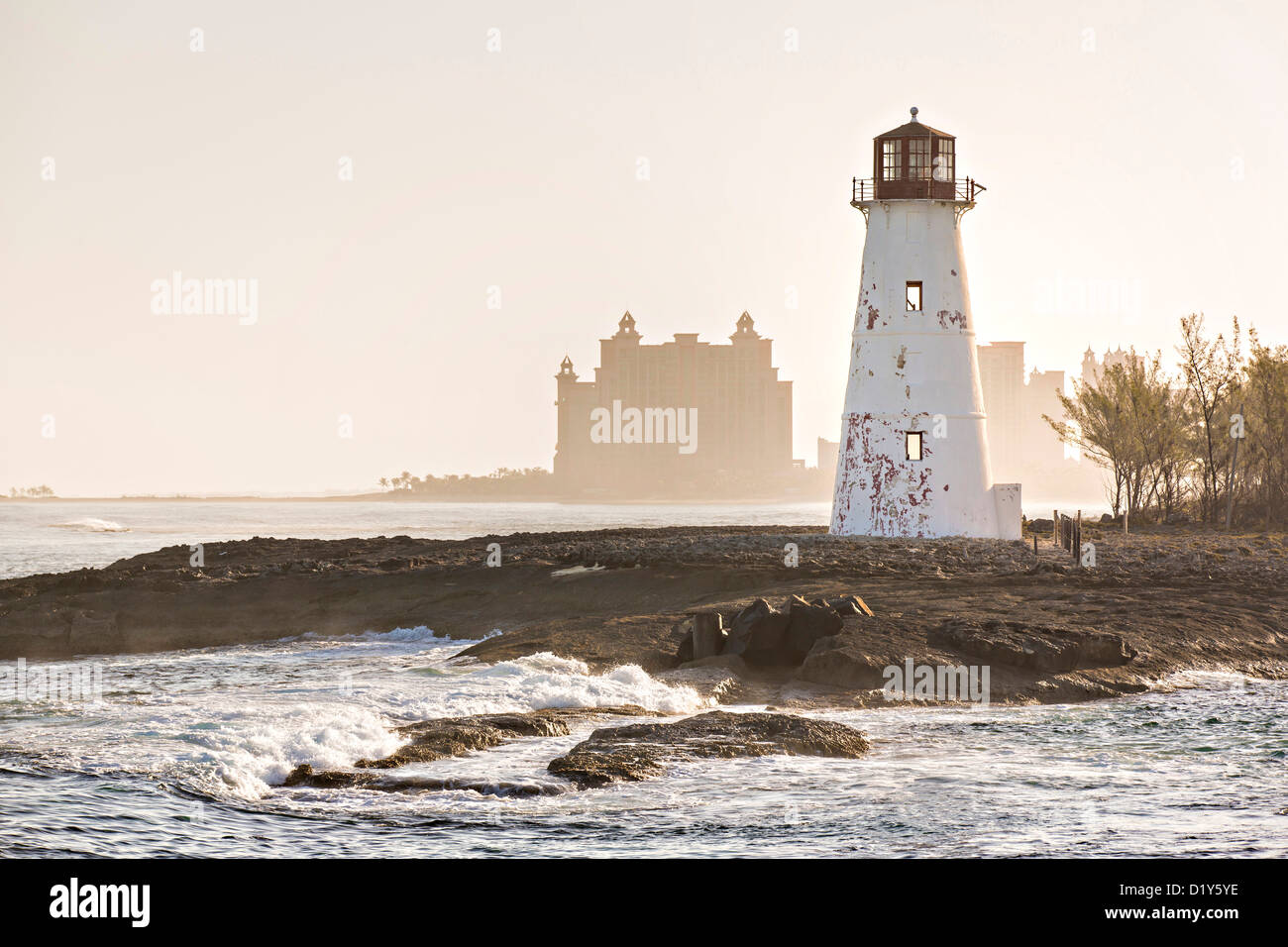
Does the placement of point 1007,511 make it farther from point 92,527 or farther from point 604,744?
point 92,527

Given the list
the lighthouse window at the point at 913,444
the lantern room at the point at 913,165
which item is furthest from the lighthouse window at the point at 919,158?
the lighthouse window at the point at 913,444

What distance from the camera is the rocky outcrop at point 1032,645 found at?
19.1 m

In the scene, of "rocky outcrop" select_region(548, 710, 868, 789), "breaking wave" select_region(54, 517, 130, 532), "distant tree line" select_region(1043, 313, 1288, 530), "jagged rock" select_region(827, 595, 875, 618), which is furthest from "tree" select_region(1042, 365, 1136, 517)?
"breaking wave" select_region(54, 517, 130, 532)

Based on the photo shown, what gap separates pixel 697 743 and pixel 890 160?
2314cm

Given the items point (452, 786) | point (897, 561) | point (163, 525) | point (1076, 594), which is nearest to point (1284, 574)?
point (1076, 594)

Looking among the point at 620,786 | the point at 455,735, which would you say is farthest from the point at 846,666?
the point at 620,786

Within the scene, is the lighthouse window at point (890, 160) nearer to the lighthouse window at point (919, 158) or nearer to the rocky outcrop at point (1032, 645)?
the lighthouse window at point (919, 158)

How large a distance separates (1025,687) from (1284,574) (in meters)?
11.5

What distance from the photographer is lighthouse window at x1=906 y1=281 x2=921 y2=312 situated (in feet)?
112

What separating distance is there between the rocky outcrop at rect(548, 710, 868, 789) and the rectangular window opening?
20.1 m

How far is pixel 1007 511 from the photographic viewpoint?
115 ft

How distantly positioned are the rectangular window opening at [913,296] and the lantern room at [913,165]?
2.12 m

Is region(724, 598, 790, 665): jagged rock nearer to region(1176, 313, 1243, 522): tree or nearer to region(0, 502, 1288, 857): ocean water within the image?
region(0, 502, 1288, 857): ocean water

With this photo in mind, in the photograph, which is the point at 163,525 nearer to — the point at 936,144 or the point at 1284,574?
the point at 936,144
